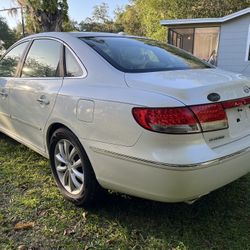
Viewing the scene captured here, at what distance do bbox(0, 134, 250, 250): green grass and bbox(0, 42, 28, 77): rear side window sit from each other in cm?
145

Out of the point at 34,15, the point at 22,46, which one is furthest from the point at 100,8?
the point at 22,46

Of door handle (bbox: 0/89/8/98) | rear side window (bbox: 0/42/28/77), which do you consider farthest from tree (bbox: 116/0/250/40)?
door handle (bbox: 0/89/8/98)

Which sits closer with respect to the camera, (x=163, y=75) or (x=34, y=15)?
(x=163, y=75)

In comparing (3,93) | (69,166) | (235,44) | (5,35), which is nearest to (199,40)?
(235,44)

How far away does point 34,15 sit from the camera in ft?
48.8

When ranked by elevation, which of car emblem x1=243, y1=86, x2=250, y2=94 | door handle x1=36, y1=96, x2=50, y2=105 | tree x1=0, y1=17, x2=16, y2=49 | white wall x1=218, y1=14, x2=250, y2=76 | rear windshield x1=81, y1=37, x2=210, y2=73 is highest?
rear windshield x1=81, y1=37, x2=210, y2=73

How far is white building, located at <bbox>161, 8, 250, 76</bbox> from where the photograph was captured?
1407 cm

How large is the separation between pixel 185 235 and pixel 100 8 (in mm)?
61755

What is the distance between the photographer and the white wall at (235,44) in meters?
14.0

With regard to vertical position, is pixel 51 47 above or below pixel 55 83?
above

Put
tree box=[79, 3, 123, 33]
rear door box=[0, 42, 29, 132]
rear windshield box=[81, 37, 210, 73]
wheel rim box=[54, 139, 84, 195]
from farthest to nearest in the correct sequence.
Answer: tree box=[79, 3, 123, 33], rear door box=[0, 42, 29, 132], wheel rim box=[54, 139, 84, 195], rear windshield box=[81, 37, 210, 73]

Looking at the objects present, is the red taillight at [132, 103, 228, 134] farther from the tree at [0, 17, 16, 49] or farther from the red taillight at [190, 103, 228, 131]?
the tree at [0, 17, 16, 49]

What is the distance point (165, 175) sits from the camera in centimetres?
225

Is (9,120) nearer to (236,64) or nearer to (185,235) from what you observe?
(185,235)
